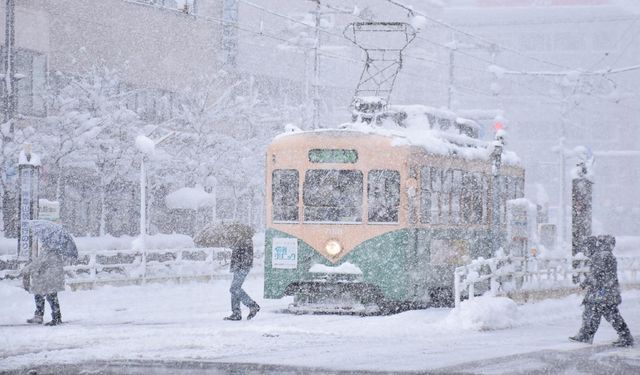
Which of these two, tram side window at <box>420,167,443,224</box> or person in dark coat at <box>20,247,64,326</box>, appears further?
tram side window at <box>420,167,443,224</box>

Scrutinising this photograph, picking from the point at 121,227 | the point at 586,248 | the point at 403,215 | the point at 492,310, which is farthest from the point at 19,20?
the point at 586,248

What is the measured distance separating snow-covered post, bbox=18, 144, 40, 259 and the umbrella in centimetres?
677

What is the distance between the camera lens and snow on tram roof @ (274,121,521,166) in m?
20.0

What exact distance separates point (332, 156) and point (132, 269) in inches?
421

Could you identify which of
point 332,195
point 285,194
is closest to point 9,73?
point 285,194

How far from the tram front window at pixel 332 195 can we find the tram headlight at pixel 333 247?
1.28ft

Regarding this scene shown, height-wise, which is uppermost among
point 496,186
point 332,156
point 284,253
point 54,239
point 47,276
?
point 332,156

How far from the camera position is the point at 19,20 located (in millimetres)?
37312

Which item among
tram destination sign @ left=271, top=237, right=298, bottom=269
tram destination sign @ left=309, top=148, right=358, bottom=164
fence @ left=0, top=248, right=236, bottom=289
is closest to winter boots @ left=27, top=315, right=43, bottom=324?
tram destination sign @ left=271, top=237, right=298, bottom=269

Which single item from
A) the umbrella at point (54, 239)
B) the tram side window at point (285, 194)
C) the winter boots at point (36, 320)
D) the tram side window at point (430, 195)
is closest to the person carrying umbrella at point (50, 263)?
Result: the umbrella at point (54, 239)

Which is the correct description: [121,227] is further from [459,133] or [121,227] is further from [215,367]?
[215,367]

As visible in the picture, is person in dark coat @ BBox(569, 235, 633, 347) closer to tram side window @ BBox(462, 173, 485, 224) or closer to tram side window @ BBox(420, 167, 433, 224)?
tram side window @ BBox(420, 167, 433, 224)

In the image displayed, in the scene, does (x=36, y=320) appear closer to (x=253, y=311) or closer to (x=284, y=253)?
(x=253, y=311)

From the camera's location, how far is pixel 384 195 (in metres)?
19.7
